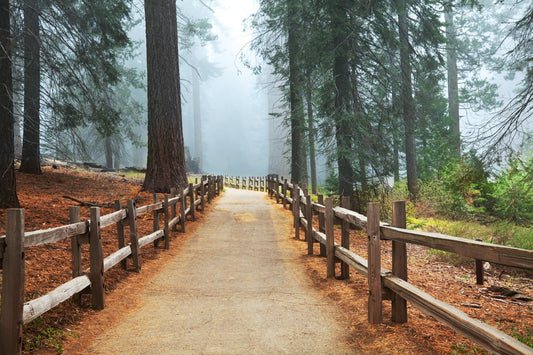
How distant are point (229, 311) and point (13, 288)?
2533mm

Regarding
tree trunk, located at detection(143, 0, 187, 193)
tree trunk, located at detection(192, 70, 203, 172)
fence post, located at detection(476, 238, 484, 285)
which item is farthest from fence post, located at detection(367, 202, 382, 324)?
tree trunk, located at detection(192, 70, 203, 172)

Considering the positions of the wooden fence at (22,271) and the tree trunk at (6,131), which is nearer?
the wooden fence at (22,271)

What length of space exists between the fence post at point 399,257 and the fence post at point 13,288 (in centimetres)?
357

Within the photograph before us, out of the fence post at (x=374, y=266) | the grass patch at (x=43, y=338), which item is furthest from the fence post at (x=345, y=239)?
the grass patch at (x=43, y=338)

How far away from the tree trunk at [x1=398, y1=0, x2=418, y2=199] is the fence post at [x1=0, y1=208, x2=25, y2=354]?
10.6 m

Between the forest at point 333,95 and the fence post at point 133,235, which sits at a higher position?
the forest at point 333,95

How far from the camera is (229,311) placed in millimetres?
5230

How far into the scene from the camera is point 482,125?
749 cm

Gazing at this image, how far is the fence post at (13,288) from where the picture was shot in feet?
11.4

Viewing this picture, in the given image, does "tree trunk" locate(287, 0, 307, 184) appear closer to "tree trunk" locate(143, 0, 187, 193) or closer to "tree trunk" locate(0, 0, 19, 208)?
"tree trunk" locate(143, 0, 187, 193)

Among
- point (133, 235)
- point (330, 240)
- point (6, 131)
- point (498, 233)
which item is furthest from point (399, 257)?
point (6, 131)

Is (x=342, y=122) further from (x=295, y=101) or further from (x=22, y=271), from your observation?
(x=22, y=271)

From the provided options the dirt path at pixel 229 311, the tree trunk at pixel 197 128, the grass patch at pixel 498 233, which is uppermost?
the tree trunk at pixel 197 128

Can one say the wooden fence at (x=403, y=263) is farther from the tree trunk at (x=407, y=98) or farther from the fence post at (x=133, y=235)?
the tree trunk at (x=407, y=98)
